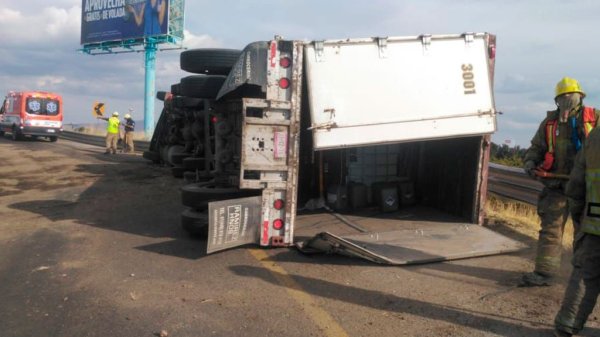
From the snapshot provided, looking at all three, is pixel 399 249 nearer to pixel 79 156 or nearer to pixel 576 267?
pixel 576 267

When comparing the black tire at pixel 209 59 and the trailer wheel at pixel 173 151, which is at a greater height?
the black tire at pixel 209 59

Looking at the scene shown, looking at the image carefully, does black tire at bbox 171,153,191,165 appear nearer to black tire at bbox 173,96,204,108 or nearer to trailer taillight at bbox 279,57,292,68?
black tire at bbox 173,96,204,108

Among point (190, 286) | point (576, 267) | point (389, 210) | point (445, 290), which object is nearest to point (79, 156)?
point (389, 210)

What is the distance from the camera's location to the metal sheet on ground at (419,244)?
18.1 feet

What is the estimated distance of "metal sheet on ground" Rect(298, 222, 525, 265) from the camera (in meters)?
5.52

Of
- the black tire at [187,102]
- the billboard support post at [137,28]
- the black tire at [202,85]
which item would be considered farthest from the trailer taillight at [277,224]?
the billboard support post at [137,28]

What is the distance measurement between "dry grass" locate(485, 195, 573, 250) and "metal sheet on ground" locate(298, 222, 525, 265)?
59cm

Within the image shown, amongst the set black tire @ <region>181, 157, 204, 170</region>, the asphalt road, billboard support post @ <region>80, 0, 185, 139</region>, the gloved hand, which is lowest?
the asphalt road

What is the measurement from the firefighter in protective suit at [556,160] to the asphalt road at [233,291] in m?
0.27

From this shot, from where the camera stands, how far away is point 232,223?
18.7ft

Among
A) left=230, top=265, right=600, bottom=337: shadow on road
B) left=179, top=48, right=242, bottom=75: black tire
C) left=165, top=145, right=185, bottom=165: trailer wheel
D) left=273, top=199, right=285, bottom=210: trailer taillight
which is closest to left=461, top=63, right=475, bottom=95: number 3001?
left=273, top=199, right=285, bottom=210: trailer taillight

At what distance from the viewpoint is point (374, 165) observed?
29.2ft

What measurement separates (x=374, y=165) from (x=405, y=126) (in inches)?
111

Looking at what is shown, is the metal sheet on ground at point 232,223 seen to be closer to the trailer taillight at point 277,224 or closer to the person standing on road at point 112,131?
the trailer taillight at point 277,224
